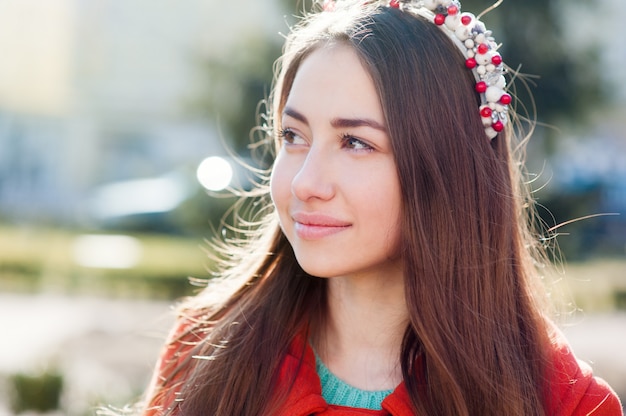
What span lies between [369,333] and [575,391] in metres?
0.58

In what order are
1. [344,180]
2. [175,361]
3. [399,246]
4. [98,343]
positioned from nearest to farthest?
[344,180], [399,246], [175,361], [98,343]

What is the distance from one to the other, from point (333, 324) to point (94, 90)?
77.5 ft

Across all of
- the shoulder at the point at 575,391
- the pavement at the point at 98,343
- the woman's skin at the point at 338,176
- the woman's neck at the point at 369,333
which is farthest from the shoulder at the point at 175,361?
the pavement at the point at 98,343

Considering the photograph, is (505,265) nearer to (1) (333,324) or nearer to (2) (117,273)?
Answer: (1) (333,324)

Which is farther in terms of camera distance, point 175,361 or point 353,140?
point 175,361

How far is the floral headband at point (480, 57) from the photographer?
248 cm

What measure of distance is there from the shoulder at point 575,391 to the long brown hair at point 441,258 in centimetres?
3

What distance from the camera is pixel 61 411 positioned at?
5488mm

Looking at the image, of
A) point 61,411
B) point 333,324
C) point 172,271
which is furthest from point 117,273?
point 333,324

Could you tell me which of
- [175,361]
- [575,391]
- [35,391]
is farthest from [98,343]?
[575,391]

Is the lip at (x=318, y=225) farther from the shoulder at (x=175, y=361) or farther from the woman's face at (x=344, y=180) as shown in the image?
the shoulder at (x=175, y=361)

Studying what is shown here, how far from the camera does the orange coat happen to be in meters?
2.33

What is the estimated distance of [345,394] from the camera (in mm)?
2512

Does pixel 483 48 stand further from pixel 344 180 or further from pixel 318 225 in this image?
pixel 318 225
